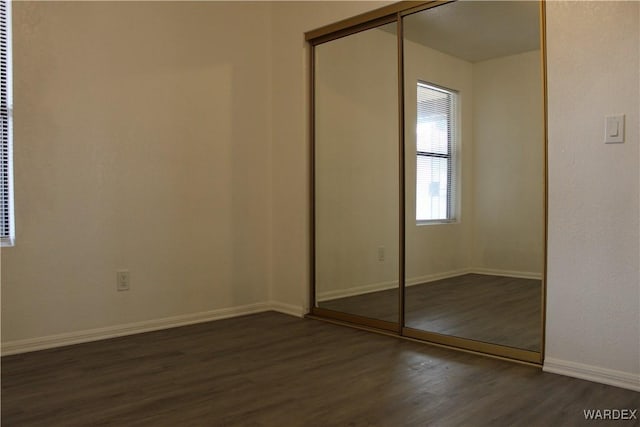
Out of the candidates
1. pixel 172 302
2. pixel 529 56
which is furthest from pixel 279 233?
pixel 529 56

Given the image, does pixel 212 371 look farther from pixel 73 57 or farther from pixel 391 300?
pixel 73 57

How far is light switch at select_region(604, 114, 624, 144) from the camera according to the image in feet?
8.02

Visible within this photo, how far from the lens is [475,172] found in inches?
125

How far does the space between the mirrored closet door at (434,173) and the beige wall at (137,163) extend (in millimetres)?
594

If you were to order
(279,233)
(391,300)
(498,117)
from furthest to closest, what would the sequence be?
(279,233) → (391,300) → (498,117)

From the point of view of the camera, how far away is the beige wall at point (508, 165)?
2.81 metres

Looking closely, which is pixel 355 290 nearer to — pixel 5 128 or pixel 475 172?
pixel 475 172

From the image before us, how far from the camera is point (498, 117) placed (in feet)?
9.94

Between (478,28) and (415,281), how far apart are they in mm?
1630

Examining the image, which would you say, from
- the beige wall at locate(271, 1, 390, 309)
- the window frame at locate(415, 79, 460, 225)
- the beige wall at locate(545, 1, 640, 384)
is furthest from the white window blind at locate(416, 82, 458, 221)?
the beige wall at locate(271, 1, 390, 309)

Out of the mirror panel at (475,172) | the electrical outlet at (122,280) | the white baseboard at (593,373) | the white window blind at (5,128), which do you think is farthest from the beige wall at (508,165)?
the white window blind at (5,128)

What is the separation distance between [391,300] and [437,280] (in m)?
0.37

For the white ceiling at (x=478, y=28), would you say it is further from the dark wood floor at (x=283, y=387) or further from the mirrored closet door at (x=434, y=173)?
the dark wood floor at (x=283, y=387)

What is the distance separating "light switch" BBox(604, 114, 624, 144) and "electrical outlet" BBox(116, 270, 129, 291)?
115 inches
